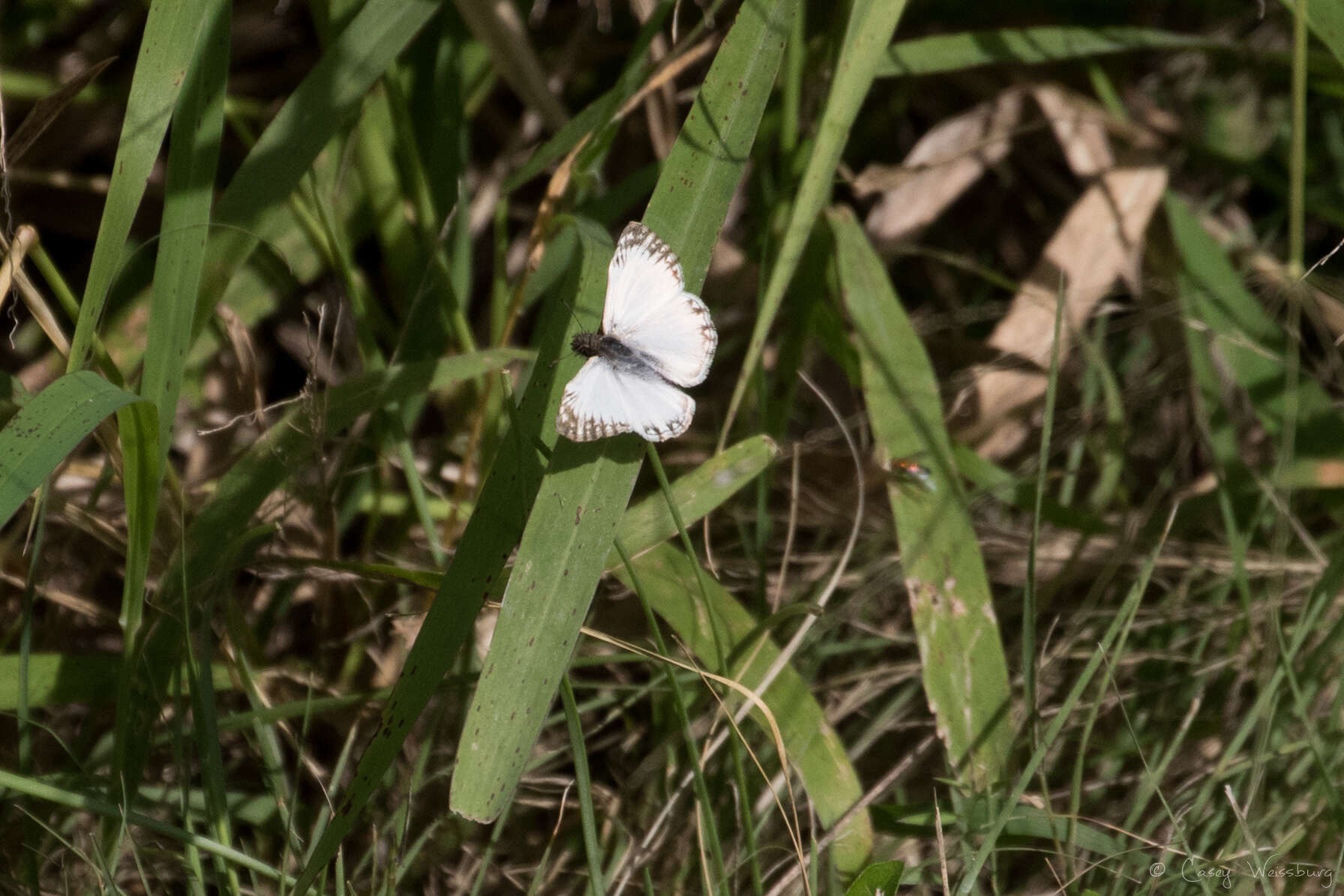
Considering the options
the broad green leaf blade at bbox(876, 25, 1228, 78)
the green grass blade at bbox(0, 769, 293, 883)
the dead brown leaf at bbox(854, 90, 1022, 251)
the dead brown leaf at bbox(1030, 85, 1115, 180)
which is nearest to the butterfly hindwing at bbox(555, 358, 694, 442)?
the green grass blade at bbox(0, 769, 293, 883)

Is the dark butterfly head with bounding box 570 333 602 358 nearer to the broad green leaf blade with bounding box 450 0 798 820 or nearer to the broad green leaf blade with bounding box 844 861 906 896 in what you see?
the broad green leaf blade with bounding box 450 0 798 820

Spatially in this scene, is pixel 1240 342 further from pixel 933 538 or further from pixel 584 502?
pixel 584 502

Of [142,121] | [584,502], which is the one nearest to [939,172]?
[584,502]

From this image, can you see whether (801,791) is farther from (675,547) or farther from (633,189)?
(633,189)

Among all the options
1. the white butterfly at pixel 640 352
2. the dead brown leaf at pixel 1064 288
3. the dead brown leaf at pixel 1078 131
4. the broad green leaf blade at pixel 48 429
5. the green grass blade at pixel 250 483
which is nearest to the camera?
the broad green leaf blade at pixel 48 429

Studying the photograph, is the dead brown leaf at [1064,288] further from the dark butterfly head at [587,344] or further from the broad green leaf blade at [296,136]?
the broad green leaf blade at [296,136]

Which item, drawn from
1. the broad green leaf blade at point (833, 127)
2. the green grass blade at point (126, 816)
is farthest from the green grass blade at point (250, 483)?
the broad green leaf blade at point (833, 127)
